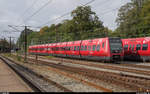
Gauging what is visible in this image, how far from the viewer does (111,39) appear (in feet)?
62.5

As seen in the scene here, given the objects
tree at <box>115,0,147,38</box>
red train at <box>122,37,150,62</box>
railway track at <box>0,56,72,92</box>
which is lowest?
railway track at <box>0,56,72,92</box>

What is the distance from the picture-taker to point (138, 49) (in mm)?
21219

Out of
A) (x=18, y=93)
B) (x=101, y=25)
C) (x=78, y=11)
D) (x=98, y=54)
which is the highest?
(x=78, y=11)

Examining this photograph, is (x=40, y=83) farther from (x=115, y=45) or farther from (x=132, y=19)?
(x=132, y=19)

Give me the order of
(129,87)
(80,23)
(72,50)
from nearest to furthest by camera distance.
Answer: (129,87) → (72,50) → (80,23)

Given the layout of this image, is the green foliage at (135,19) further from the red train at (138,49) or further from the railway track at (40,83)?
the railway track at (40,83)

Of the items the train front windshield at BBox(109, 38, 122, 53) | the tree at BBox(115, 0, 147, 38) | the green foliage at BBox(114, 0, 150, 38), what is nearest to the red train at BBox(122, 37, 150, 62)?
the train front windshield at BBox(109, 38, 122, 53)

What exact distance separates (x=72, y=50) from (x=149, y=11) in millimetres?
24889

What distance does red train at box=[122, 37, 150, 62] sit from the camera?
2007 centimetres

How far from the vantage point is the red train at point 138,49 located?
2007cm

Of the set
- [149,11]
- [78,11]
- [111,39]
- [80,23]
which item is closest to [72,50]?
[111,39]

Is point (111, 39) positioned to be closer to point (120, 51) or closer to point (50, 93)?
point (120, 51)

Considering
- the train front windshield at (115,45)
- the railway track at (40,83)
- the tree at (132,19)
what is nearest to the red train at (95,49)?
the train front windshield at (115,45)

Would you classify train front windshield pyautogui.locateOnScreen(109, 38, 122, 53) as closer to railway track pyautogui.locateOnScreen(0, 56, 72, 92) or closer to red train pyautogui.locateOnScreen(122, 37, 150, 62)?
red train pyautogui.locateOnScreen(122, 37, 150, 62)
